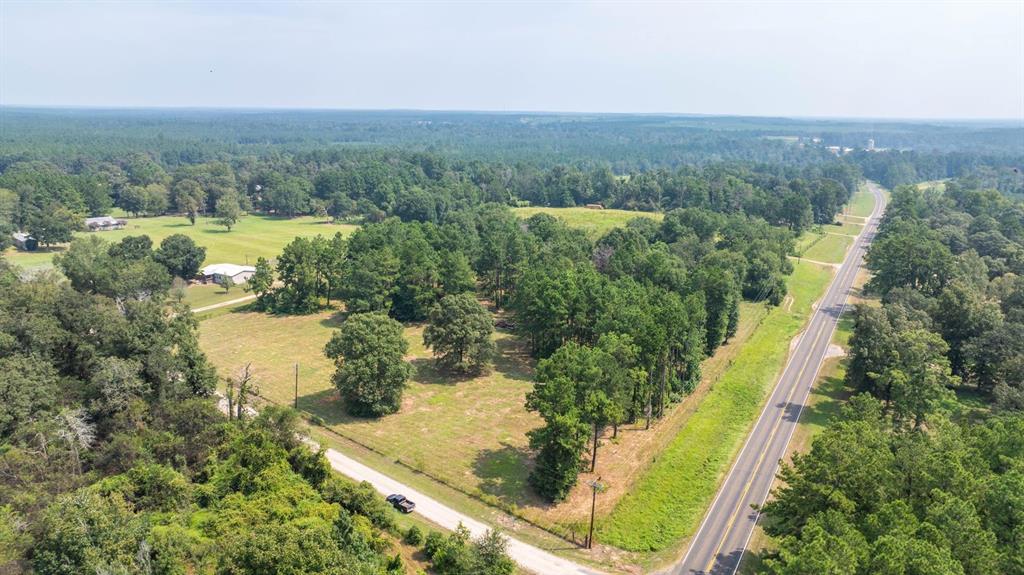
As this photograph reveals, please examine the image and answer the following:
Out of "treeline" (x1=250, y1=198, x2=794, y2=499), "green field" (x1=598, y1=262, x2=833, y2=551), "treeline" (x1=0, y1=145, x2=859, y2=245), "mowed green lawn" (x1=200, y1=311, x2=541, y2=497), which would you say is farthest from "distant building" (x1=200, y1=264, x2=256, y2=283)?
"green field" (x1=598, y1=262, x2=833, y2=551)

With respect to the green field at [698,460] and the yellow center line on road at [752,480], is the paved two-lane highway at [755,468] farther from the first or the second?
the green field at [698,460]

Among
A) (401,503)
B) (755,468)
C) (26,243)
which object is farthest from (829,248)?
(26,243)

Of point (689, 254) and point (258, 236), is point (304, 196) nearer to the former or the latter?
point (258, 236)

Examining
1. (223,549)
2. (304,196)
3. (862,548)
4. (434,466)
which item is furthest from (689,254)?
(304,196)

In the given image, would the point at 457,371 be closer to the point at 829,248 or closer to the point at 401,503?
the point at 401,503

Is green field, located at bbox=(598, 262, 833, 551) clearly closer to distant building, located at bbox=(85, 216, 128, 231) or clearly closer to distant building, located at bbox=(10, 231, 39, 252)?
distant building, located at bbox=(10, 231, 39, 252)

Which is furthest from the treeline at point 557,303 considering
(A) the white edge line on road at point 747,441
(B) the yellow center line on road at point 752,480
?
(B) the yellow center line on road at point 752,480
